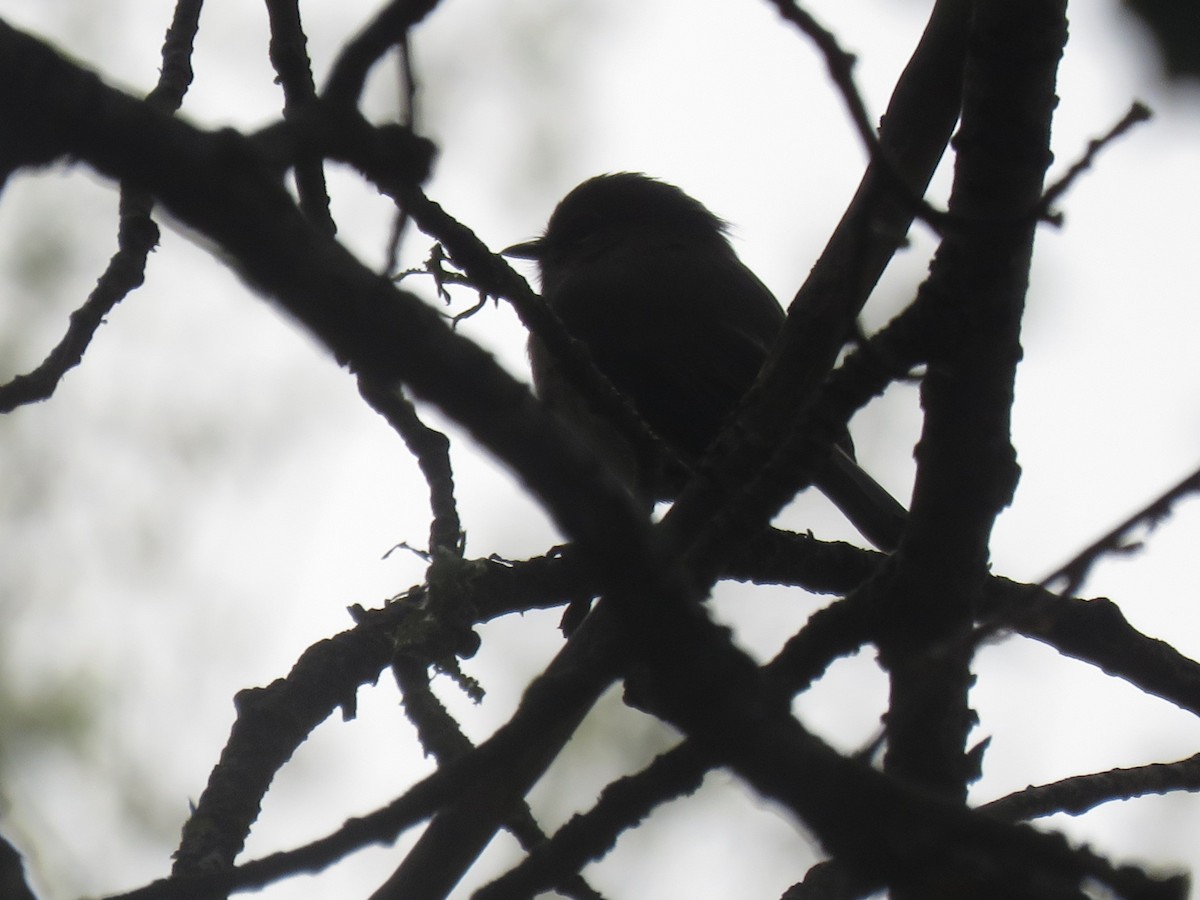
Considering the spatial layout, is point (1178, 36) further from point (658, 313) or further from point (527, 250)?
point (527, 250)

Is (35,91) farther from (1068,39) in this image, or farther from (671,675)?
(1068,39)

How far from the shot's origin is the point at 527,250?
7109mm

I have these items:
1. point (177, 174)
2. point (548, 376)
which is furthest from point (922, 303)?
point (548, 376)

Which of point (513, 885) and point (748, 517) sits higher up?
point (748, 517)

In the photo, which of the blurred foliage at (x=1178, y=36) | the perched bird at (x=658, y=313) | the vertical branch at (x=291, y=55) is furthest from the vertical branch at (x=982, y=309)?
the perched bird at (x=658, y=313)

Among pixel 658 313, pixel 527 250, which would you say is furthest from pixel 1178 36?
pixel 527 250

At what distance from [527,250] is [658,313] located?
1.31 metres

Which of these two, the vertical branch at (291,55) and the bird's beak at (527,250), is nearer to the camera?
the vertical branch at (291,55)

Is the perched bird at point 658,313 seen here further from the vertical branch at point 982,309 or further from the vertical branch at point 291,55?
the vertical branch at point 982,309

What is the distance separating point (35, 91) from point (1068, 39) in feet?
4.88

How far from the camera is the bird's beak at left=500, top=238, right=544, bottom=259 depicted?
23.3 feet

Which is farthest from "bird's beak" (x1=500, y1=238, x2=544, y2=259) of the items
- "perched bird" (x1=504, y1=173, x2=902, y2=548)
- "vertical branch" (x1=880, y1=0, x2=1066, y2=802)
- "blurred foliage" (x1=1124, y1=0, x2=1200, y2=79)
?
"blurred foliage" (x1=1124, y1=0, x2=1200, y2=79)

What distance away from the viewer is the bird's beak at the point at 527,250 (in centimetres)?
711

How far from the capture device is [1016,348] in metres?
2.09
